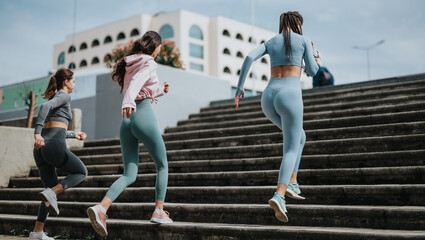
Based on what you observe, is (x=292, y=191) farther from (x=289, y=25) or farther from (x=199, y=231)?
(x=289, y=25)

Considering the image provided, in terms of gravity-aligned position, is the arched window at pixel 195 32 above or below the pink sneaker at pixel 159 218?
above

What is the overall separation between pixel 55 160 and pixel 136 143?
90 centimetres

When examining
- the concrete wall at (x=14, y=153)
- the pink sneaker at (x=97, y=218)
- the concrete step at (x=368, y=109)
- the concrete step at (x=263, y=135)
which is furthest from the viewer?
the concrete wall at (x=14, y=153)

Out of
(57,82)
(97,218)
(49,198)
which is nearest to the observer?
(97,218)

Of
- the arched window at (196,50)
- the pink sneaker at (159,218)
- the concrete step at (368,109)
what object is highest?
the arched window at (196,50)

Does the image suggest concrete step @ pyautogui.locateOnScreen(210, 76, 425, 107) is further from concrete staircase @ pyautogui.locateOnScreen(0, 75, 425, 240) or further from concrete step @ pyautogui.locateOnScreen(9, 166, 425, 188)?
concrete step @ pyautogui.locateOnScreen(9, 166, 425, 188)

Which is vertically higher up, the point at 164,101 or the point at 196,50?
the point at 196,50

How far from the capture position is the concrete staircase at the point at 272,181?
4.76 m

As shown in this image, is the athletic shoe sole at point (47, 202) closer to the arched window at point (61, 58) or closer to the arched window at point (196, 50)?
the arched window at point (196, 50)

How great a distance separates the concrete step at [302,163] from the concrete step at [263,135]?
96 cm

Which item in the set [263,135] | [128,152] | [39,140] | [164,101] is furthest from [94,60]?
[128,152]

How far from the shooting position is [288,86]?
15.4 feet

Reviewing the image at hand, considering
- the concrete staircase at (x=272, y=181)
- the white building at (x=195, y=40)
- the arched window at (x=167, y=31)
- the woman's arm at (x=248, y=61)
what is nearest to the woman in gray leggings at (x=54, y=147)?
the concrete staircase at (x=272, y=181)

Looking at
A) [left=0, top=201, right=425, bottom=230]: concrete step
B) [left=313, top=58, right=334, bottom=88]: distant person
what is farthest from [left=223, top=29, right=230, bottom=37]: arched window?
[left=0, top=201, right=425, bottom=230]: concrete step
